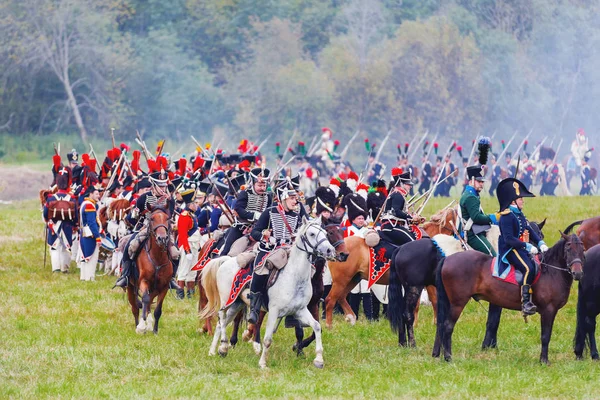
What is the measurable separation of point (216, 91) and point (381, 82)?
1365cm

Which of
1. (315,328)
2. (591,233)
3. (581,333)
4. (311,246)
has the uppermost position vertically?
(591,233)

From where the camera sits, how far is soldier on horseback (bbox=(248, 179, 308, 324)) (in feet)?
51.4

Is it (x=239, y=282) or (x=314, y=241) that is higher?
(x=314, y=241)

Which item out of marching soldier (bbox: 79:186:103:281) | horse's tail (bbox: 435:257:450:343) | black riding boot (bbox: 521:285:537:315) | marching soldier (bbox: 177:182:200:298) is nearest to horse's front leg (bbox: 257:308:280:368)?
horse's tail (bbox: 435:257:450:343)

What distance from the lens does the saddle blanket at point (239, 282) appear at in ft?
53.0

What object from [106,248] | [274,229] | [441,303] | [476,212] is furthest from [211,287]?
[106,248]

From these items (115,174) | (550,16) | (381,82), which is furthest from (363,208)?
(550,16)

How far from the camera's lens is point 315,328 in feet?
50.1

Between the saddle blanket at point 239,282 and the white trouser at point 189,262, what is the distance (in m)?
6.61

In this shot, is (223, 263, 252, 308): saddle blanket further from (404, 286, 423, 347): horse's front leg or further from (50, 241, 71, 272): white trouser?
(50, 241, 71, 272): white trouser

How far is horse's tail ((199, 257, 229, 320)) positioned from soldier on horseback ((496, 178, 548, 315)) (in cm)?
383

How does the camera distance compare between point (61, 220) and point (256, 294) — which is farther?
point (61, 220)

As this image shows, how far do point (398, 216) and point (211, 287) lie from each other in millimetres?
3489

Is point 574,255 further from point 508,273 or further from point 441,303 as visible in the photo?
point 441,303
